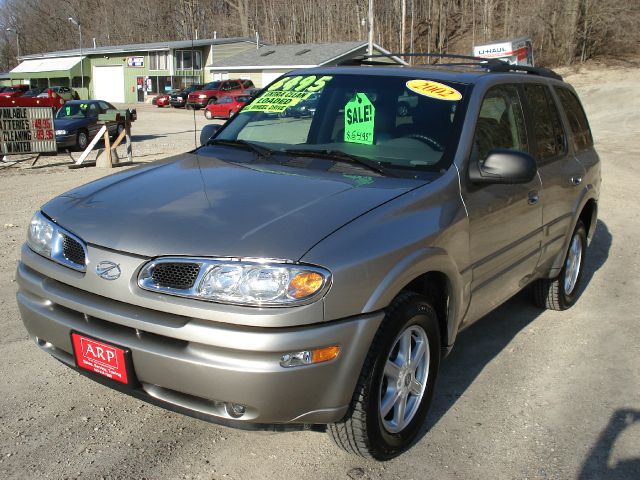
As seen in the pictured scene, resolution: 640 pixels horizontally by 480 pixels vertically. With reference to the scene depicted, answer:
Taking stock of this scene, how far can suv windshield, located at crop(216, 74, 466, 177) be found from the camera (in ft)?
11.5

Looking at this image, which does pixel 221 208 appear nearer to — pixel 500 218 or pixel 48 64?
pixel 500 218

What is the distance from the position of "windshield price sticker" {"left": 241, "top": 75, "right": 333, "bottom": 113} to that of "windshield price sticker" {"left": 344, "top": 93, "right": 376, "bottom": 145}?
38 cm

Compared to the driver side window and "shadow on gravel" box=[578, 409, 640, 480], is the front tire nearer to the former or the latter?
"shadow on gravel" box=[578, 409, 640, 480]

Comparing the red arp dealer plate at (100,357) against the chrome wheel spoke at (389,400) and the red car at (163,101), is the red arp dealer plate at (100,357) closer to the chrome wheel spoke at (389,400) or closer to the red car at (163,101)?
the chrome wheel spoke at (389,400)

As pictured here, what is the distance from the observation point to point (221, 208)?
2.80 m

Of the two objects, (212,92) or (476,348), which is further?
(212,92)

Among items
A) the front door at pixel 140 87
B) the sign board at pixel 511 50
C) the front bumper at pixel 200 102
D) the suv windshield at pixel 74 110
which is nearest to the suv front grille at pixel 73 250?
the suv windshield at pixel 74 110

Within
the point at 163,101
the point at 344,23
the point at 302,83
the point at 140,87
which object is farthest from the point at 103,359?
the point at 344,23

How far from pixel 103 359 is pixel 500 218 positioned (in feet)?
7.34

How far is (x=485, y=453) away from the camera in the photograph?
312 centimetres

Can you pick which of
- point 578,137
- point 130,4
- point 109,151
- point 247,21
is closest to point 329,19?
point 247,21

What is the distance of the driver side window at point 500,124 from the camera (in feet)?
11.8

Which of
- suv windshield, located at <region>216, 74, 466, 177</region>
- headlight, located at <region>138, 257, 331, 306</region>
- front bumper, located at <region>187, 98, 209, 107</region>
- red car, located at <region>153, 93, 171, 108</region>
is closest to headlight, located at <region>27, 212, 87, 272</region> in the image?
headlight, located at <region>138, 257, 331, 306</region>

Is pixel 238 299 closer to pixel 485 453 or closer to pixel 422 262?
pixel 422 262
